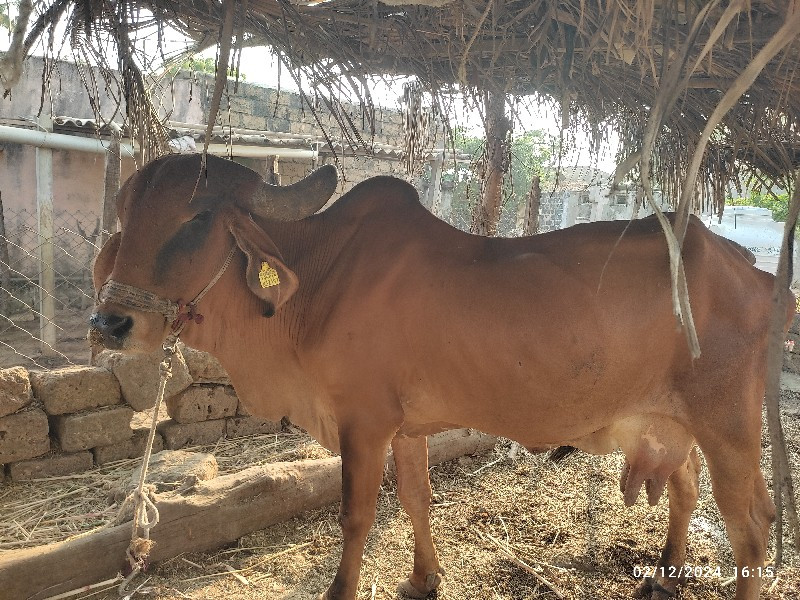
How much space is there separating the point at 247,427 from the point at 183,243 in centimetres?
277

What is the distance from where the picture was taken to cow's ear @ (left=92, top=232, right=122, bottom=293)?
2729 millimetres

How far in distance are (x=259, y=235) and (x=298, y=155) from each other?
19.1 feet

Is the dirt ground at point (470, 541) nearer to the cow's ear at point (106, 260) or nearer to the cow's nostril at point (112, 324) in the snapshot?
the cow's nostril at point (112, 324)

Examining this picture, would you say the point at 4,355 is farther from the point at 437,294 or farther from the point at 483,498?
the point at 437,294

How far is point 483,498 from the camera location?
13.6ft

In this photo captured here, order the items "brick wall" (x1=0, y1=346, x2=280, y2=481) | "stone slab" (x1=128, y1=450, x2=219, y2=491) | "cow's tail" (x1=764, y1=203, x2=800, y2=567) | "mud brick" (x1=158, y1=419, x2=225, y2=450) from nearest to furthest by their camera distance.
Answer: "cow's tail" (x1=764, y1=203, x2=800, y2=567)
"stone slab" (x1=128, y1=450, x2=219, y2=491)
"brick wall" (x1=0, y1=346, x2=280, y2=481)
"mud brick" (x1=158, y1=419, x2=225, y2=450)

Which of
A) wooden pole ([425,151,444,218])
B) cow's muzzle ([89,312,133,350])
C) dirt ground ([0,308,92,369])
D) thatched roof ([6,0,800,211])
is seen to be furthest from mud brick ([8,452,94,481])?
wooden pole ([425,151,444,218])

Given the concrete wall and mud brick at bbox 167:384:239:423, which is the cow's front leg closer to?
mud brick at bbox 167:384:239:423

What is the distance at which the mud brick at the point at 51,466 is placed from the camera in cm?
385

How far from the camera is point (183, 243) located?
253 centimetres

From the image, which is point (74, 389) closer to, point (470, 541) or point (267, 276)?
point (267, 276)

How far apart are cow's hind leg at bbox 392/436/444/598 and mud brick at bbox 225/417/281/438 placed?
194cm

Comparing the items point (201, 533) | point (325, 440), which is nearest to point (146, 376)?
point (201, 533)

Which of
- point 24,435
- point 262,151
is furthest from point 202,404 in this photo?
point 262,151
